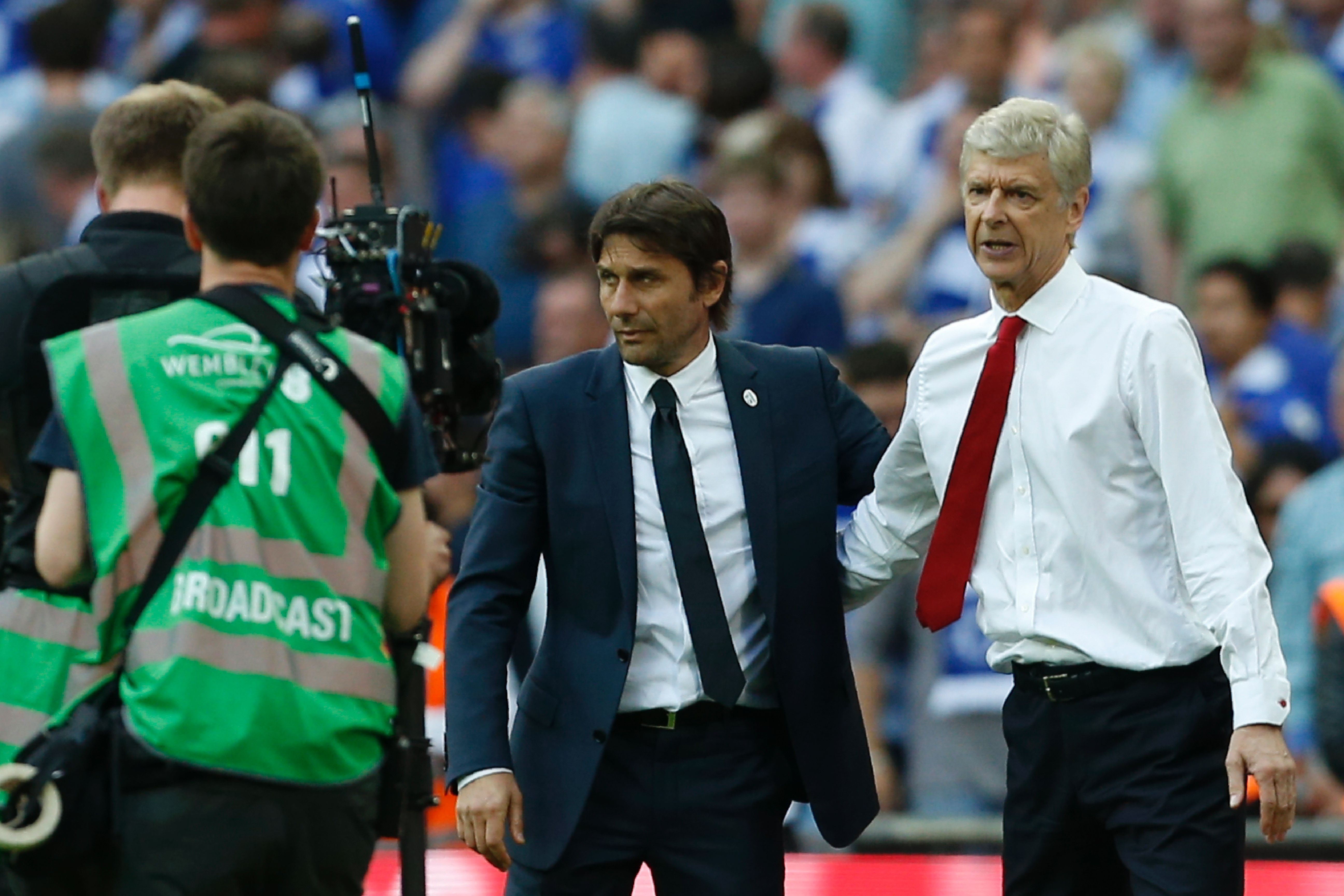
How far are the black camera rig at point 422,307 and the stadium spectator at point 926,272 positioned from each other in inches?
172

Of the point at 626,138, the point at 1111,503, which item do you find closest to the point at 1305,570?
the point at 1111,503

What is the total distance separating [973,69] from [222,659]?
629 centimetres

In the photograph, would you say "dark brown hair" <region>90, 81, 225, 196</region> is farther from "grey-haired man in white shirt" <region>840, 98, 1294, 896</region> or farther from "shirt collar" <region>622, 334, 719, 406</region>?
"grey-haired man in white shirt" <region>840, 98, 1294, 896</region>

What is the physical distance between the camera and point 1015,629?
13.6 feet

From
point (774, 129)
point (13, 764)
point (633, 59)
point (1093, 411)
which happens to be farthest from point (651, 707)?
point (633, 59)

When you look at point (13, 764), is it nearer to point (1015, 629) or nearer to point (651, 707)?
point (651, 707)

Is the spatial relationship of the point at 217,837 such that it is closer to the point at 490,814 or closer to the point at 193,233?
the point at 490,814

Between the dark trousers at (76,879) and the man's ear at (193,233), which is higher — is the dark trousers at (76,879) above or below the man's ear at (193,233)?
below

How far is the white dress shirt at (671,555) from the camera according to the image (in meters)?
4.20

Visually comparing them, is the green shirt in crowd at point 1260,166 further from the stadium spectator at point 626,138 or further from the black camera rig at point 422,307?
the black camera rig at point 422,307

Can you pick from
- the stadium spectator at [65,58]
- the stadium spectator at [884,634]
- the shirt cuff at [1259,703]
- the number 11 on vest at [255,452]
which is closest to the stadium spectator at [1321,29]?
the stadium spectator at [884,634]

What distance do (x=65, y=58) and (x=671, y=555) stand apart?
6.55 metres

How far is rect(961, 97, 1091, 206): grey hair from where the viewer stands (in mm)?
4191

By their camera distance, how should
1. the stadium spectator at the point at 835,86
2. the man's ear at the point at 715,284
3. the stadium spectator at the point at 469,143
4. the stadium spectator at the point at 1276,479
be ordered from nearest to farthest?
the man's ear at the point at 715,284, the stadium spectator at the point at 1276,479, the stadium spectator at the point at 835,86, the stadium spectator at the point at 469,143
